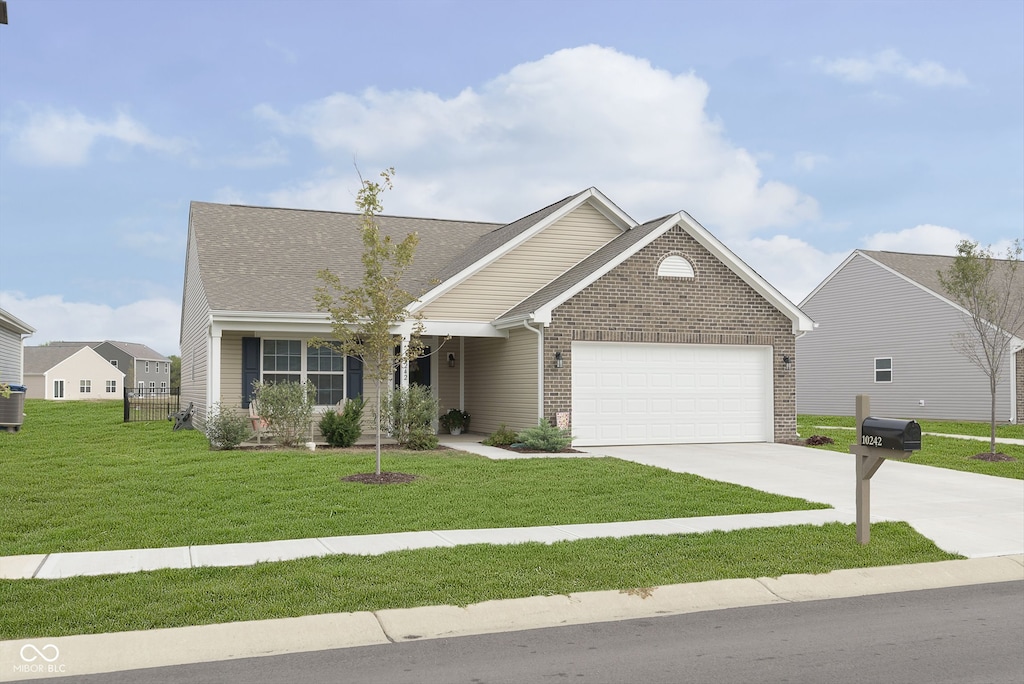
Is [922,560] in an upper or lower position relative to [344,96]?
lower

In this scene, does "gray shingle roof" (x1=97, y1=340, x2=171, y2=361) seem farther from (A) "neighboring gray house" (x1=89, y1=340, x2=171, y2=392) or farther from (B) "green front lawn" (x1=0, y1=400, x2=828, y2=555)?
(B) "green front lawn" (x1=0, y1=400, x2=828, y2=555)

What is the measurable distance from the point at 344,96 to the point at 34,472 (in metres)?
10.7

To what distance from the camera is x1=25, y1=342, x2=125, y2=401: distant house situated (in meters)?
79.2

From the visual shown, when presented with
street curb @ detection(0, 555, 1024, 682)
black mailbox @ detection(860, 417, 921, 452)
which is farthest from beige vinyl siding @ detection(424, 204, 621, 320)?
street curb @ detection(0, 555, 1024, 682)

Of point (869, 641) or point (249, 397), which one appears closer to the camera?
point (869, 641)

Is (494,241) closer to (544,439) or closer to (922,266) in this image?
(544,439)

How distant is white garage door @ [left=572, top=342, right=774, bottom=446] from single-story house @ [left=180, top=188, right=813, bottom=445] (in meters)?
0.03

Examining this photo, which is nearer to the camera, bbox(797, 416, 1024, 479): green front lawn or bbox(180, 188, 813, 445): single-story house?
bbox(797, 416, 1024, 479): green front lawn

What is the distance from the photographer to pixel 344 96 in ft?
68.5

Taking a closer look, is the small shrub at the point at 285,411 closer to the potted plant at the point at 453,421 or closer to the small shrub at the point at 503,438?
the small shrub at the point at 503,438

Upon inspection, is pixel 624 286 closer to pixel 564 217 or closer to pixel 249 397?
pixel 564 217

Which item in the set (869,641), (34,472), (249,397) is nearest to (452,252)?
(249,397)

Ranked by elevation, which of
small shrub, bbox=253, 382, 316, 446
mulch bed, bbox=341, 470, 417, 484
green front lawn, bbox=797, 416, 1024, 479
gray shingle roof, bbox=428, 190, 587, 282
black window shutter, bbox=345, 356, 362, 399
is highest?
gray shingle roof, bbox=428, 190, 587, 282

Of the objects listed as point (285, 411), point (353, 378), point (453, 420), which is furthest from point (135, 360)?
point (285, 411)
